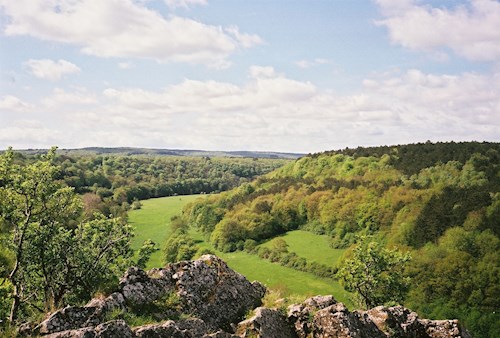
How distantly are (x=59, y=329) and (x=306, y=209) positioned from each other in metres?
151

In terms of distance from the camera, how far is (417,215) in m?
119

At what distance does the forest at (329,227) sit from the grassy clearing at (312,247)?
2976mm

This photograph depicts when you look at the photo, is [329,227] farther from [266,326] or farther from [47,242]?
[266,326]

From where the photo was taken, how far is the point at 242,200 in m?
188

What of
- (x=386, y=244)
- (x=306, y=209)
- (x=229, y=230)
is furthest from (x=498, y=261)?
(x=229, y=230)

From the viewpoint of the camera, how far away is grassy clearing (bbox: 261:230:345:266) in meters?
127

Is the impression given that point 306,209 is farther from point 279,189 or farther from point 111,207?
point 111,207

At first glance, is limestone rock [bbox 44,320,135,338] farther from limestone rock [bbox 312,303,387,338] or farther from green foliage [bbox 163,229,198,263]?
green foliage [bbox 163,229,198,263]

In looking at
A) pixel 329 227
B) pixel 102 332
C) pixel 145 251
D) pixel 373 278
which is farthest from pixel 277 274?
pixel 102 332

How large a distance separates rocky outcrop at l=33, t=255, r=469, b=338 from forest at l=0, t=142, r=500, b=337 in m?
2.47

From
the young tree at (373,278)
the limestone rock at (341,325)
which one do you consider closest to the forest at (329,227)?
the young tree at (373,278)

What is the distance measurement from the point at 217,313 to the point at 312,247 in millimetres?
124675

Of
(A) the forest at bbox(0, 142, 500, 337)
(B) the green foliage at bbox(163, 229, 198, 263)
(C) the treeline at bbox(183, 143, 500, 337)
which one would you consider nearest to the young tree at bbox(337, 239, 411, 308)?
(A) the forest at bbox(0, 142, 500, 337)

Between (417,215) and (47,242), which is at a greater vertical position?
(47,242)
